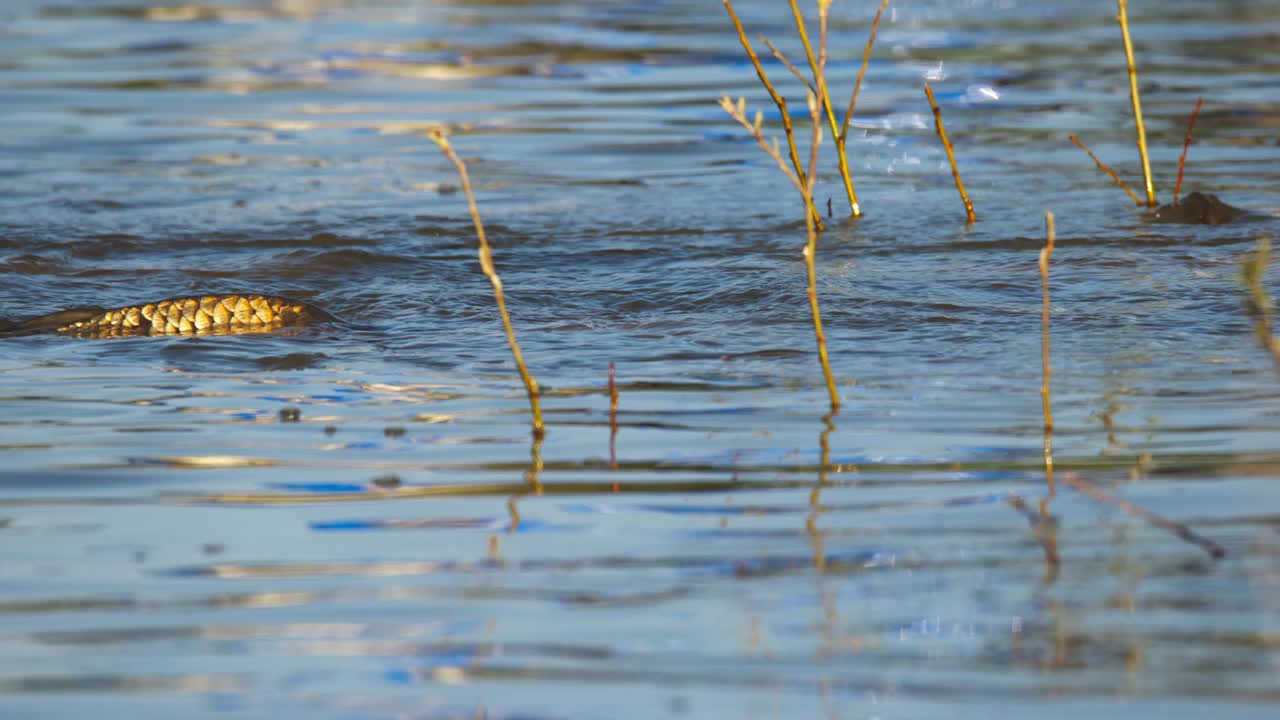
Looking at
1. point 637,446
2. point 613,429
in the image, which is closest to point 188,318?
point 613,429

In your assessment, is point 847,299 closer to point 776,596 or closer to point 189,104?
point 776,596

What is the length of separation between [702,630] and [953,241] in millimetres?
4792

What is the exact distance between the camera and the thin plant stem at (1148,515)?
127 inches

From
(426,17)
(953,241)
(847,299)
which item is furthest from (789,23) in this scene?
(847,299)

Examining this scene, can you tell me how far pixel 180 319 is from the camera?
5723 millimetres

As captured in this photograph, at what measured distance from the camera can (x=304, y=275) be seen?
23.4 feet

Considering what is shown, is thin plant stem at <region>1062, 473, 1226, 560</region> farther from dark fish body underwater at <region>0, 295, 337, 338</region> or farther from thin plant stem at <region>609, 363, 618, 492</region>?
dark fish body underwater at <region>0, 295, 337, 338</region>

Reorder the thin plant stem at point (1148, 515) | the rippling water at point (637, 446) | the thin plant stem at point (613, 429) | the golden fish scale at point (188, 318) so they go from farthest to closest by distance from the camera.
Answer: the golden fish scale at point (188, 318) < the thin plant stem at point (613, 429) < the thin plant stem at point (1148, 515) < the rippling water at point (637, 446)

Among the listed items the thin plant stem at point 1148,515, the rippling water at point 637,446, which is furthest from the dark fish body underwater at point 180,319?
the thin plant stem at point 1148,515

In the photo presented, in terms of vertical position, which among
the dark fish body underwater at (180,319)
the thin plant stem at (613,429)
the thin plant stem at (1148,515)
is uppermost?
the dark fish body underwater at (180,319)

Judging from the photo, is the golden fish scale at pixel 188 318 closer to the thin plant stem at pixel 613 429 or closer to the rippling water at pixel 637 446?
the rippling water at pixel 637 446

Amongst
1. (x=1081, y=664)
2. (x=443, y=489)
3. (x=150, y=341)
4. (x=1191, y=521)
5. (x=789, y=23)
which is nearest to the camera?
(x=1081, y=664)

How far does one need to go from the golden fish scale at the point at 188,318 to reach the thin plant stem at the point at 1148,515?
303 cm

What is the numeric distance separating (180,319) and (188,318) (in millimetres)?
26
